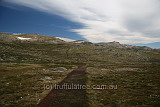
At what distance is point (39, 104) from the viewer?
18172 mm

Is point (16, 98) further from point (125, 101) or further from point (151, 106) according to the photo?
point (151, 106)

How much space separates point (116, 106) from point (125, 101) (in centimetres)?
305

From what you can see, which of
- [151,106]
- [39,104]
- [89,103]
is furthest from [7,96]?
[151,106]

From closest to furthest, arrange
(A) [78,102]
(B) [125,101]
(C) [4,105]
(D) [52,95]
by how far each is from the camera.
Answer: (C) [4,105], (A) [78,102], (B) [125,101], (D) [52,95]

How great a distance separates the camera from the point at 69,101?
1934cm

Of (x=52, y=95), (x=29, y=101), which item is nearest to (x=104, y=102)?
(x=52, y=95)

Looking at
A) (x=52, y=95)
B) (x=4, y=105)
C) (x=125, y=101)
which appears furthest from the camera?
(x=52, y=95)

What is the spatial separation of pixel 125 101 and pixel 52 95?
1228 cm

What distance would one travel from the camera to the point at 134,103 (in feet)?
66.2

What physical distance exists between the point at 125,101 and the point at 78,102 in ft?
25.6

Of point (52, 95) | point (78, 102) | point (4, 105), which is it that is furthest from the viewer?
point (52, 95)

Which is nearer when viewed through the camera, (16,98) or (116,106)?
(116,106)

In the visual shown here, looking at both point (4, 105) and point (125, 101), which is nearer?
point (4, 105)

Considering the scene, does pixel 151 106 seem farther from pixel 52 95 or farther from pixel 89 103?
pixel 52 95
